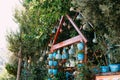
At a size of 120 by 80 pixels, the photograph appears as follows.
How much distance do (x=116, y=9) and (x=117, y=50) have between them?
159 centimetres

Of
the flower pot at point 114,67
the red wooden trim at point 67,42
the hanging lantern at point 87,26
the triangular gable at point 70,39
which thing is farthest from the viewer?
the red wooden trim at point 67,42

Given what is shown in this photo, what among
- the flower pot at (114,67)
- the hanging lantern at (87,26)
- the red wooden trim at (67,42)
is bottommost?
the flower pot at (114,67)

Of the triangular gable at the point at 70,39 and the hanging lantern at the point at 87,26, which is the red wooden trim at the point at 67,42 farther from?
the hanging lantern at the point at 87,26

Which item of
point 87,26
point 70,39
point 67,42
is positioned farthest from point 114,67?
point 67,42

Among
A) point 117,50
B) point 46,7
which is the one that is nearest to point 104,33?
point 117,50

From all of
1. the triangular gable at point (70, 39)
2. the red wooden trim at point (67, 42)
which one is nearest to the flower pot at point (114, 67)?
the triangular gable at point (70, 39)

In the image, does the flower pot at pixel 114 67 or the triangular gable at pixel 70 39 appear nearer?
the flower pot at pixel 114 67

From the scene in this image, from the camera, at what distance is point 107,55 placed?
9.73m

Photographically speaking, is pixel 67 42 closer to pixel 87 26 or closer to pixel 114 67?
pixel 87 26

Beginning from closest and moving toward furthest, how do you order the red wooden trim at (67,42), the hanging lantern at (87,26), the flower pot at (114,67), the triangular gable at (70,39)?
the flower pot at (114,67), the hanging lantern at (87,26), the triangular gable at (70,39), the red wooden trim at (67,42)

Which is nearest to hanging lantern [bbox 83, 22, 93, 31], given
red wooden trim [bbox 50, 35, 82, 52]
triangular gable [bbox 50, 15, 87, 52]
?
triangular gable [bbox 50, 15, 87, 52]

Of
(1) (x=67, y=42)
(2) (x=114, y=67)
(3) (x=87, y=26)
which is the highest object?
(3) (x=87, y=26)

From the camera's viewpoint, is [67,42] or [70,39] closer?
[70,39]

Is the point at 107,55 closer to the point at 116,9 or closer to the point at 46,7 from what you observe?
the point at 116,9
